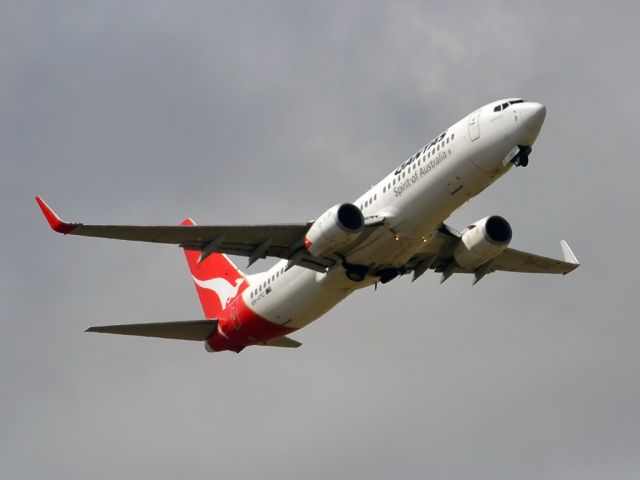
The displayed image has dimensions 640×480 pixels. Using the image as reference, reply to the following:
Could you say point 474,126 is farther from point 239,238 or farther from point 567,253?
point 567,253

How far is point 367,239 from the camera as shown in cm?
5600

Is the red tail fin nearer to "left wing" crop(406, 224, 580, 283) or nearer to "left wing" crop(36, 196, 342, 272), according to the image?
"left wing" crop(36, 196, 342, 272)

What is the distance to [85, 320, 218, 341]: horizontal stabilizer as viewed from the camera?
2413 inches

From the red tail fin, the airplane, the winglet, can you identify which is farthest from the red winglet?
the winglet

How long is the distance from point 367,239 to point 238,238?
5.66 m

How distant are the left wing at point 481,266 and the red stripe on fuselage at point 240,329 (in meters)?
6.59

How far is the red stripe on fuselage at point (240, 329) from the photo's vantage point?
6225 cm

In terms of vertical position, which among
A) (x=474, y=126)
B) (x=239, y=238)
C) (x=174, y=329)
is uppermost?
(x=174, y=329)

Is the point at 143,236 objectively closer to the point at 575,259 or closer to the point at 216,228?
the point at 216,228

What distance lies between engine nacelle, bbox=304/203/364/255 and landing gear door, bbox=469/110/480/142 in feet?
17.3

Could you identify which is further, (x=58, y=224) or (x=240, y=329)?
(x=240, y=329)

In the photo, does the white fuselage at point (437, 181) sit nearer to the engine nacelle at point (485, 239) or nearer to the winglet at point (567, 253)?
the engine nacelle at point (485, 239)

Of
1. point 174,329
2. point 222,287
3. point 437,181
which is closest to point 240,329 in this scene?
point 174,329

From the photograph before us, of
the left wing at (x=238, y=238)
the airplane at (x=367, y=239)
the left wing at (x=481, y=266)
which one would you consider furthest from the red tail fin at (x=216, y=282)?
the left wing at (x=481, y=266)
